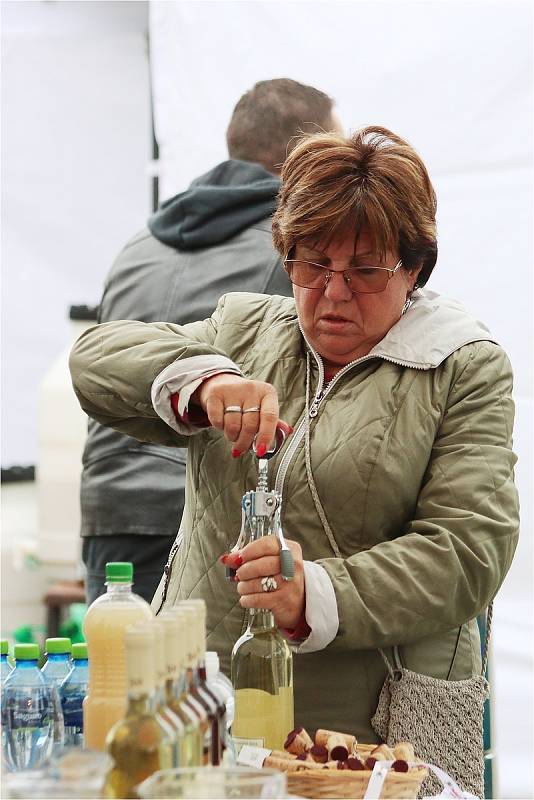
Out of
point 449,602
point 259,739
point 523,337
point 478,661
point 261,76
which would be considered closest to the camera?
point 259,739

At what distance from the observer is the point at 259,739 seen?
137 centimetres

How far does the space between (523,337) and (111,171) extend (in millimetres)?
3055

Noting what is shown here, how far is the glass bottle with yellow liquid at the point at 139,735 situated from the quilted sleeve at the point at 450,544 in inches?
21.1

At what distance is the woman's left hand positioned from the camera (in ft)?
4.59

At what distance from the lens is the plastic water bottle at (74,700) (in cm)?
140

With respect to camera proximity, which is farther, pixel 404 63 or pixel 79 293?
pixel 79 293

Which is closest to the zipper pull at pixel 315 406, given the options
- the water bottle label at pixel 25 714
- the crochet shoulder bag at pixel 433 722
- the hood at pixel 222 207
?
the crochet shoulder bag at pixel 433 722

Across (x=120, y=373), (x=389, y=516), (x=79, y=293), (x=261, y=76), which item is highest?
(x=261, y=76)

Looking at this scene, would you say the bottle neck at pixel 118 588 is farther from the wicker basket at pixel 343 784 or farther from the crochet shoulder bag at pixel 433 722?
the crochet shoulder bag at pixel 433 722

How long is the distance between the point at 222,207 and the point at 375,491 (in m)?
1.10

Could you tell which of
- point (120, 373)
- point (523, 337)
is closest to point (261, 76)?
point (523, 337)

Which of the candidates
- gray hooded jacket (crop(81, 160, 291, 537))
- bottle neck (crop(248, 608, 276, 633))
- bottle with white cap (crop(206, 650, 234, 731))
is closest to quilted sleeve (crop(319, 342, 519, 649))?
bottle neck (crop(248, 608, 276, 633))

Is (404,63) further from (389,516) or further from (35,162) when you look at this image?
(35,162)

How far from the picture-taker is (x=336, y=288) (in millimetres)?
1696
